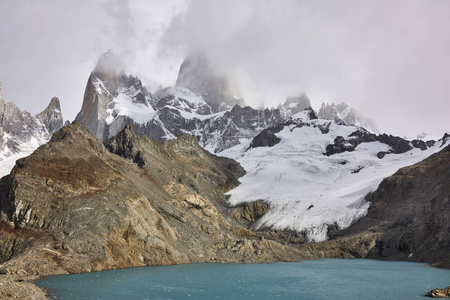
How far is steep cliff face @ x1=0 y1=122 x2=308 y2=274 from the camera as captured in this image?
4794cm

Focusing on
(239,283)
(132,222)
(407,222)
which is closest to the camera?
(239,283)

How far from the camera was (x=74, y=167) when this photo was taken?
63156 millimetres

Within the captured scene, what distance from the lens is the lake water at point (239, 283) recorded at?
1464 inches

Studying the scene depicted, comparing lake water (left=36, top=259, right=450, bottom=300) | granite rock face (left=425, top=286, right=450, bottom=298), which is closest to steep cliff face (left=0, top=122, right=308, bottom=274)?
lake water (left=36, top=259, right=450, bottom=300)

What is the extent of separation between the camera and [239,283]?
148ft

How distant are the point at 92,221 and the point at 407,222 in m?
68.3

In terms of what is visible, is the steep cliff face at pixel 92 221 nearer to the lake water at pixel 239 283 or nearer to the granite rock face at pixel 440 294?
the lake water at pixel 239 283

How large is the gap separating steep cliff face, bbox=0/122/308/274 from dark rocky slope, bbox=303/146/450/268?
64.0 feet

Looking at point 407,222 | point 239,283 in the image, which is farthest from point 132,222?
point 407,222

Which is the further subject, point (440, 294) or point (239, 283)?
point (239, 283)

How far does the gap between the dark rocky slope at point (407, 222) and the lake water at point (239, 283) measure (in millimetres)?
16101

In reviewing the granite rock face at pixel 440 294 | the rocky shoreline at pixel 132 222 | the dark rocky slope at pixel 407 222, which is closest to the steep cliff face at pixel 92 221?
the rocky shoreline at pixel 132 222

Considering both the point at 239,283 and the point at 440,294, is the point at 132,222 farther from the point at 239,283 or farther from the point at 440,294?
the point at 440,294

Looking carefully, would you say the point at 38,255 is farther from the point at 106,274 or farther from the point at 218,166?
the point at 218,166
